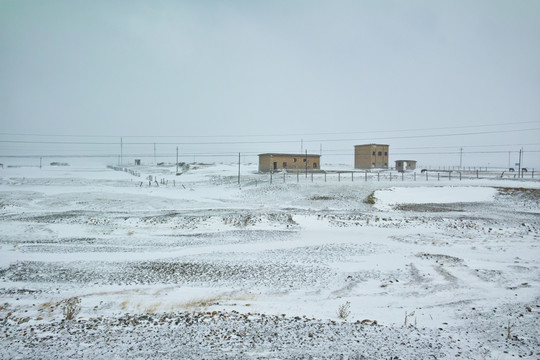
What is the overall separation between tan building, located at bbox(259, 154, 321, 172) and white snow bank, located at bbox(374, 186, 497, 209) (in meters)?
30.6

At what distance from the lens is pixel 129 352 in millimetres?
5988

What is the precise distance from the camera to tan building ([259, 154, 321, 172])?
216ft

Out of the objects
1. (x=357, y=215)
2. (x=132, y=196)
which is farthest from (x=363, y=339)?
(x=132, y=196)

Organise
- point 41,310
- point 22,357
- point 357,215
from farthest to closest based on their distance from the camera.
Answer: point 357,215, point 41,310, point 22,357

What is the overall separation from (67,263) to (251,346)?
1033 centimetres

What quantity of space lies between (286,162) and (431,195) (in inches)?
1429

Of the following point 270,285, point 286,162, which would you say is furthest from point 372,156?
point 270,285

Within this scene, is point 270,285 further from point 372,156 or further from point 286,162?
point 372,156

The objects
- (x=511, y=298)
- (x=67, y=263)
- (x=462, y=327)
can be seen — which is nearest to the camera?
(x=462, y=327)

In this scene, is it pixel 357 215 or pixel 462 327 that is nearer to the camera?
pixel 462 327

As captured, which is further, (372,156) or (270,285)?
(372,156)

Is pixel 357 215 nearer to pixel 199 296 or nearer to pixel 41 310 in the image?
pixel 199 296

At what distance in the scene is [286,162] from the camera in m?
67.1

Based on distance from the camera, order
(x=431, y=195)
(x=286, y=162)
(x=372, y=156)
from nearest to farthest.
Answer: (x=431, y=195)
(x=286, y=162)
(x=372, y=156)
